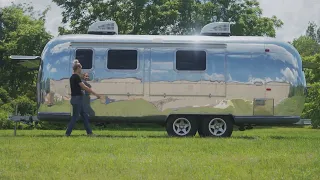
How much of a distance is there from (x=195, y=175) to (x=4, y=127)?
22.4m

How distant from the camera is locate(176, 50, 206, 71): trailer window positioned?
16.1 metres

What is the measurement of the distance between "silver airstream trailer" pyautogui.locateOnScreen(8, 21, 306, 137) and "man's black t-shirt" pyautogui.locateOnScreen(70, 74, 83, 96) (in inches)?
26.2

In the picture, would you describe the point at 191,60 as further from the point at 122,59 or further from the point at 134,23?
the point at 134,23

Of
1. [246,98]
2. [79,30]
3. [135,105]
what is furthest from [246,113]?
[79,30]

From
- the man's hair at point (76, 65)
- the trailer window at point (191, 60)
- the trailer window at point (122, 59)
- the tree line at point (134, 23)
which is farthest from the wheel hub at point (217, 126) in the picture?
the tree line at point (134, 23)

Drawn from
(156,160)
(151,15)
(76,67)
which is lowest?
(156,160)

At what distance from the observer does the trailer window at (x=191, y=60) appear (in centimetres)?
1608

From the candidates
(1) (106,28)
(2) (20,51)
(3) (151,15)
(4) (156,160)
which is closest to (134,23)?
(3) (151,15)

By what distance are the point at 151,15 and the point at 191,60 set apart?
2441cm

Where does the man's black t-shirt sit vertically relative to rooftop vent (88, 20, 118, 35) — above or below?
below

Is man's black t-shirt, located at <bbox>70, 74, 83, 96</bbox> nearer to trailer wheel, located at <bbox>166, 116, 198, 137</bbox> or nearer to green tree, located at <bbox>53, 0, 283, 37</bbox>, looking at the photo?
trailer wheel, located at <bbox>166, 116, 198, 137</bbox>

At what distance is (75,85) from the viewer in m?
15.4

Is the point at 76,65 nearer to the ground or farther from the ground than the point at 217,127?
farther from the ground

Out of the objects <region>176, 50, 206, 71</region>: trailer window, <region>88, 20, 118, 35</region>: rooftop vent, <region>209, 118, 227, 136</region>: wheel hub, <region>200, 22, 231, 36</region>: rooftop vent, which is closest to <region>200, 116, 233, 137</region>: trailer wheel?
<region>209, 118, 227, 136</region>: wheel hub
